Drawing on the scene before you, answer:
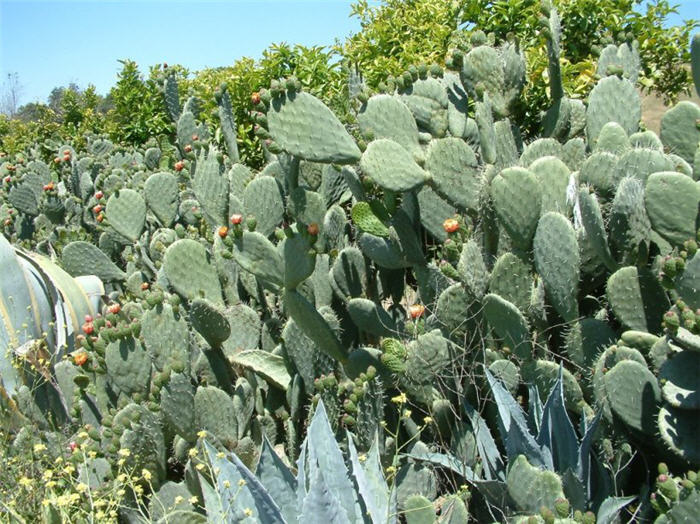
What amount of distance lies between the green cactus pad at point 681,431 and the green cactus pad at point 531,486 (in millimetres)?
347

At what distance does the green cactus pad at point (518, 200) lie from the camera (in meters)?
2.52

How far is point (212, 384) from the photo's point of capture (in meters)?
3.03

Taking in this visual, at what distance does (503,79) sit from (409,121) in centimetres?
49

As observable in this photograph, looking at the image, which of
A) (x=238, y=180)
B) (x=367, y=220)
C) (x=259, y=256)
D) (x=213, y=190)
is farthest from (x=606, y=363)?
(x=238, y=180)

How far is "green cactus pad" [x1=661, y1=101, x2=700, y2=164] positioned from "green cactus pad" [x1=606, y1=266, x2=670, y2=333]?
0.95 m

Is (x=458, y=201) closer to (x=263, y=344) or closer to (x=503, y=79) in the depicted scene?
(x=503, y=79)

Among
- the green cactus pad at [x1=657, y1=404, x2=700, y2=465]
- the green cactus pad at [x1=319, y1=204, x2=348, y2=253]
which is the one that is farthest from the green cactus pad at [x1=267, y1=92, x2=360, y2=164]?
the green cactus pad at [x1=657, y1=404, x2=700, y2=465]

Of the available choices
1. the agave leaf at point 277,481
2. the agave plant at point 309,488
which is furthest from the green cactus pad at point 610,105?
the agave leaf at point 277,481

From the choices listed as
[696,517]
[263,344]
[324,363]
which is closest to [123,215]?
[263,344]

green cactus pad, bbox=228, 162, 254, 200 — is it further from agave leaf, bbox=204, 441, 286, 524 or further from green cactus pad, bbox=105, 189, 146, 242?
agave leaf, bbox=204, 441, 286, 524

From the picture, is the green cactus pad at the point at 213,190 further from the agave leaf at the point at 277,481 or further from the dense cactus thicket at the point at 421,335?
the agave leaf at the point at 277,481

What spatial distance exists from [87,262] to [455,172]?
254 centimetres

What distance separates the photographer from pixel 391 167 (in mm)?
2715

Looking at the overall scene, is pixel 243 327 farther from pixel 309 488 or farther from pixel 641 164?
pixel 641 164
